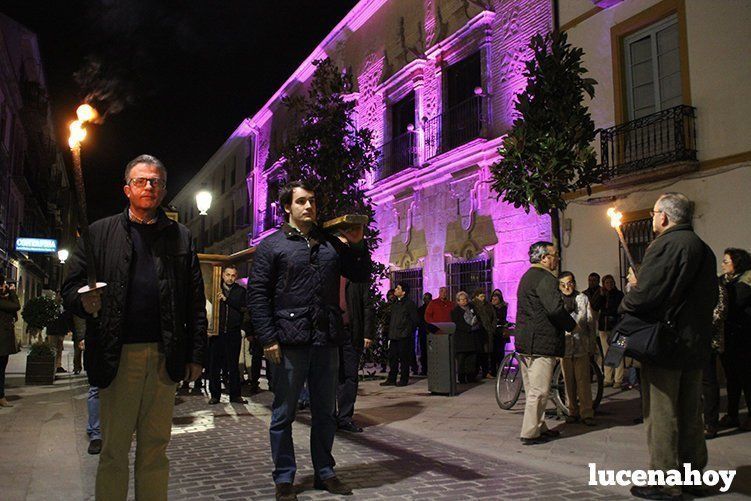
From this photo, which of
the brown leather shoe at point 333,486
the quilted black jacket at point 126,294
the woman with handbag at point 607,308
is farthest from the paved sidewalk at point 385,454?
the woman with handbag at point 607,308

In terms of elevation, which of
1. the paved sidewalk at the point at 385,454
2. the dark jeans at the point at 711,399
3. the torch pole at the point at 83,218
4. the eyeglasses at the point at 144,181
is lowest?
the paved sidewalk at the point at 385,454

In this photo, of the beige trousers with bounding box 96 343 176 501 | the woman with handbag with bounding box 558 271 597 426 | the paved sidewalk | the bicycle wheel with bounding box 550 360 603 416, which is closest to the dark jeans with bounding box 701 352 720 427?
the paved sidewalk

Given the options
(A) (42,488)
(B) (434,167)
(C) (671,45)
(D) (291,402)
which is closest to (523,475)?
(D) (291,402)

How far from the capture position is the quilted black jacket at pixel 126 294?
301cm

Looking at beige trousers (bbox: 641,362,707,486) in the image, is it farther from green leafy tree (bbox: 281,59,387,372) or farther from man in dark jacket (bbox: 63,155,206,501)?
green leafy tree (bbox: 281,59,387,372)

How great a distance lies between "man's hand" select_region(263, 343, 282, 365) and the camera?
4074mm

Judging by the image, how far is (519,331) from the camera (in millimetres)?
6145

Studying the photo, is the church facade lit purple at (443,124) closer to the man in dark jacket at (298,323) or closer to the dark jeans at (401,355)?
the dark jeans at (401,355)

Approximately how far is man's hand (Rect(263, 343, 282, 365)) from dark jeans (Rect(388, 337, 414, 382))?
25.6ft

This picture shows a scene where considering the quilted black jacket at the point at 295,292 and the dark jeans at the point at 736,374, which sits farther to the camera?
the dark jeans at the point at 736,374

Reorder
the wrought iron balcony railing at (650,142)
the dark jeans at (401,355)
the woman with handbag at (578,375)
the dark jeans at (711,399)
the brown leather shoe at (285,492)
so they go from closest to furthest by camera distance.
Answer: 1. the brown leather shoe at (285,492)
2. the dark jeans at (711,399)
3. the woman with handbag at (578,375)
4. the wrought iron balcony railing at (650,142)
5. the dark jeans at (401,355)

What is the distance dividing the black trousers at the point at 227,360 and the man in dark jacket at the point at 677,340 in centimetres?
591

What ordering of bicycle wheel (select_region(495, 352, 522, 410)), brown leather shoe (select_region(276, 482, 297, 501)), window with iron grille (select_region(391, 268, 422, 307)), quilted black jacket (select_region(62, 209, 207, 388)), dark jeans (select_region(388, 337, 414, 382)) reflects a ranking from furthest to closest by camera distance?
window with iron grille (select_region(391, 268, 422, 307)) < dark jeans (select_region(388, 337, 414, 382)) < bicycle wheel (select_region(495, 352, 522, 410)) < brown leather shoe (select_region(276, 482, 297, 501)) < quilted black jacket (select_region(62, 209, 207, 388))

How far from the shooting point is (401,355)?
39.0 feet
